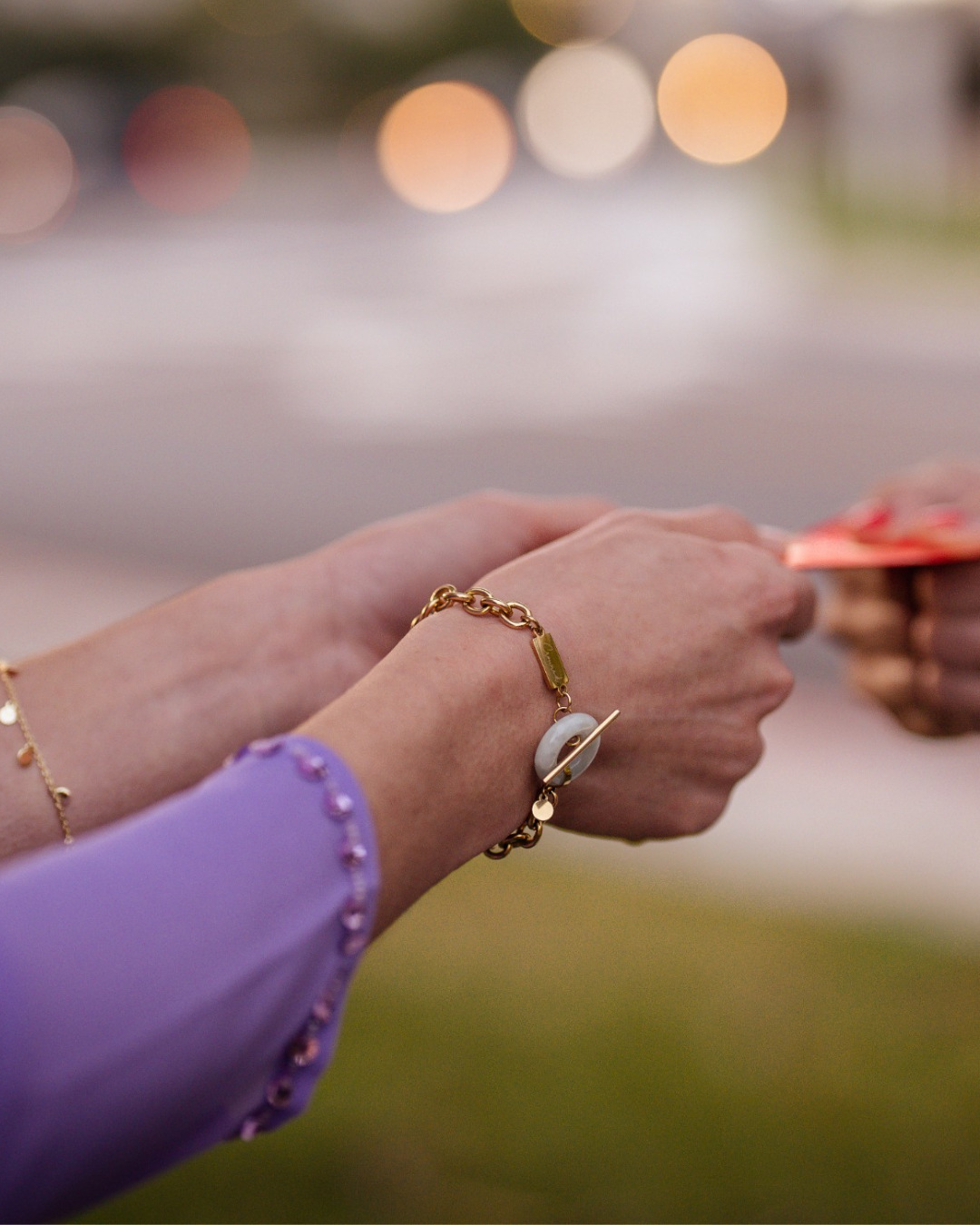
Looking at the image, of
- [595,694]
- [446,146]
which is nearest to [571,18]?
[446,146]

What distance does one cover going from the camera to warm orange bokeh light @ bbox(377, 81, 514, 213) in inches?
749

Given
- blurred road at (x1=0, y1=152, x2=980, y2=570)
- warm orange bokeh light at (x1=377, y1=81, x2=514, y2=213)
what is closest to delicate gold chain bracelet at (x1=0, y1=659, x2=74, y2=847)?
blurred road at (x1=0, y1=152, x2=980, y2=570)

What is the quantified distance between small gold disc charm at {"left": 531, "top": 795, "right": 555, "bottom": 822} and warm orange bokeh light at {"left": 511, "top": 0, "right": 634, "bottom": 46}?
86.0ft

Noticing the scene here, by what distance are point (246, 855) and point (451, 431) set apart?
6135mm

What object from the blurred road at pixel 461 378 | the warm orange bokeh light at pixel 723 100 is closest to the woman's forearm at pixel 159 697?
the blurred road at pixel 461 378

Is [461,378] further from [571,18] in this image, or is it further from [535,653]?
[571,18]

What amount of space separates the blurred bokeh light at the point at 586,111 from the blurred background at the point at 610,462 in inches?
15.4

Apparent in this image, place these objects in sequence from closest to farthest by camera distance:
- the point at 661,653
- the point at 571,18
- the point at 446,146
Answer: the point at 661,653 → the point at 446,146 → the point at 571,18

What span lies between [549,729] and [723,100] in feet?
62.9

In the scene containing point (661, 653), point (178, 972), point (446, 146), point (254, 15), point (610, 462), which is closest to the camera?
point (178, 972)

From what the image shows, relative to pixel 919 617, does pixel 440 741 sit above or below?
above

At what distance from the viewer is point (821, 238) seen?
406 inches

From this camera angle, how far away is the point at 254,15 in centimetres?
2481

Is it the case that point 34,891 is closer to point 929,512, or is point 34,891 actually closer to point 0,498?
point 929,512
